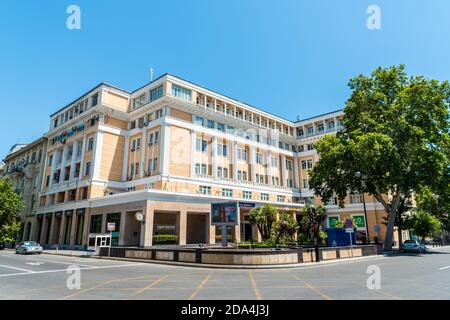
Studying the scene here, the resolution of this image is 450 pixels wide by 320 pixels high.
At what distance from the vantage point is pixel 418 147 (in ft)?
92.2

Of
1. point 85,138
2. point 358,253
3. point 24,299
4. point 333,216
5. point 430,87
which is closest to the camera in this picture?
point 24,299

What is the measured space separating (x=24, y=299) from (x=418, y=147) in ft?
106

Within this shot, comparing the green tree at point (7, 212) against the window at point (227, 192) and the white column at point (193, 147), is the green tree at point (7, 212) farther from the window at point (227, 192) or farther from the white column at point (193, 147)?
the window at point (227, 192)

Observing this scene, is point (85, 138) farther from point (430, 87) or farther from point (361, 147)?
point (430, 87)

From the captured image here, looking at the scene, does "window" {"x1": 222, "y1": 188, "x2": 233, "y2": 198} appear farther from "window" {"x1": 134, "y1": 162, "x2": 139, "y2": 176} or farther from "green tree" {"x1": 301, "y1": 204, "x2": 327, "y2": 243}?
"green tree" {"x1": 301, "y1": 204, "x2": 327, "y2": 243}

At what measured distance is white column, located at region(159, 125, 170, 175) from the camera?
37.8m

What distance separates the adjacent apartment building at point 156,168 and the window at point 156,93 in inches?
8.0

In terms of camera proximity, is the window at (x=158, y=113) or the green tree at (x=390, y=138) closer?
the green tree at (x=390, y=138)

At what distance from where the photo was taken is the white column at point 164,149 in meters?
37.8

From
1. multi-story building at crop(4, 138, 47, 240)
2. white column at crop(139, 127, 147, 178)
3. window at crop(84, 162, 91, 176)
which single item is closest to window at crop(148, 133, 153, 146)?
white column at crop(139, 127, 147, 178)

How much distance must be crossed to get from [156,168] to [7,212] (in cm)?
2708

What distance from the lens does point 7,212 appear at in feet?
149

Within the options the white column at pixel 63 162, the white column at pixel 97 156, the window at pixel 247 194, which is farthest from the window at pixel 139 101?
the window at pixel 247 194
